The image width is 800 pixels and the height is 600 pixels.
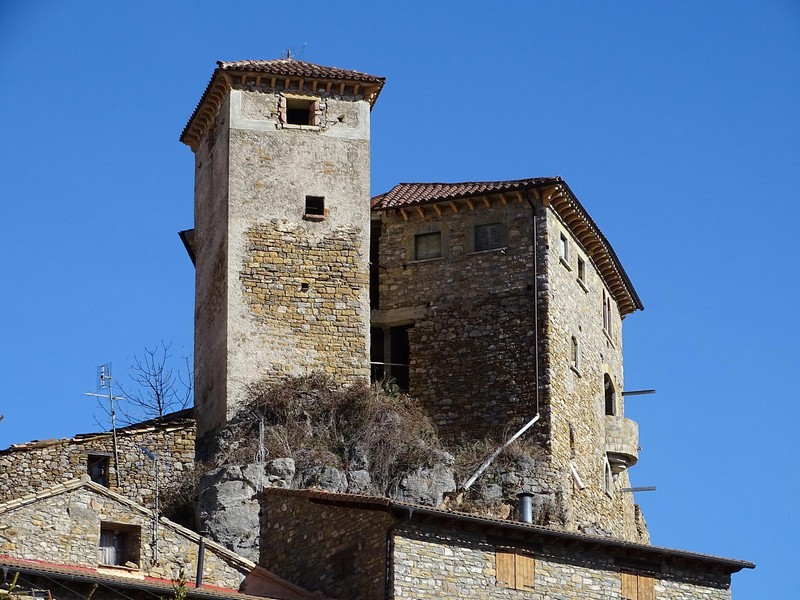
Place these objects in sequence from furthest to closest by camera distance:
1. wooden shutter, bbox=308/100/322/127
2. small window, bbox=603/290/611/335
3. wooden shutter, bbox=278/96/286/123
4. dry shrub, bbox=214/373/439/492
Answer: small window, bbox=603/290/611/335
wooden shutter, bbox=308/100/322/127
wooden shutter, bbox=278/96/286/123
dry shrub, bbox=214/373/439/492

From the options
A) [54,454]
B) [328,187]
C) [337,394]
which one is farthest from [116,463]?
[328,187]

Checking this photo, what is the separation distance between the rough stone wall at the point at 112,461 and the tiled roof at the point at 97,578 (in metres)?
10.2

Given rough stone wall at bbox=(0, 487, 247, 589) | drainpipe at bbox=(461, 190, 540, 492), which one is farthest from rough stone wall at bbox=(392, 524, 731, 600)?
drainpipe at bbox=(461, 190, 540, 492)

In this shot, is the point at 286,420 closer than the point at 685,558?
No

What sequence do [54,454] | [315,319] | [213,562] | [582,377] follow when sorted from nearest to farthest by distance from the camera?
1. [213,562]
2. [54,454]
3. [315,319]
4. [582,377]

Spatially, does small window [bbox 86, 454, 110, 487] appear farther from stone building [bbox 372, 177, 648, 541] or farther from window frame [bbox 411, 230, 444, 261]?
window frame [bbox 411, 230, 444, 261]

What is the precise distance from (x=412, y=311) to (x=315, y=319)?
3.14 metres

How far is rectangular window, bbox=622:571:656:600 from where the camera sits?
31881 mm

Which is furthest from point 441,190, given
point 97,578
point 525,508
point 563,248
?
point 97,578

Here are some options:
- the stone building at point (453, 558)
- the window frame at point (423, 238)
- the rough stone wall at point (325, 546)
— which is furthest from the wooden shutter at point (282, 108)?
the stone building at point (453, 558)

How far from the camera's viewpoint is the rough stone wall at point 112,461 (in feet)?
129

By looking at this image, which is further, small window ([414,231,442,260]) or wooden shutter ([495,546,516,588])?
small window ([414,231,442,260])

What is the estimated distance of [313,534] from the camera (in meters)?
32.2

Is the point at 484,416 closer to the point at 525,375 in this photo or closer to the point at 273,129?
the point at 525,375
